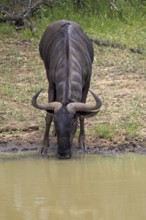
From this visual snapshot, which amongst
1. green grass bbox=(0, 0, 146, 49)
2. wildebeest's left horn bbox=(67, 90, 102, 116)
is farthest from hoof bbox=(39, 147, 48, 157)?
green grass bbox=(0, 0, 146, 49)

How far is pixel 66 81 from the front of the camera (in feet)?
29.0

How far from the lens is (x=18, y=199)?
23.1 feet

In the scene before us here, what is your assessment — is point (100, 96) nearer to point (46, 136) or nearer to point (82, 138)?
point (82, 138)

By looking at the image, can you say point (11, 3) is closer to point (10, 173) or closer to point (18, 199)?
point (10, 173)

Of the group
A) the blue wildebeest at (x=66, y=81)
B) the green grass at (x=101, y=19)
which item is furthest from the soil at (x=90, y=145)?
the green grass at (x=101, y=19)

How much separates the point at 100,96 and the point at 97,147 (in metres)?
2.25

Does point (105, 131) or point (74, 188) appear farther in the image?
point (105, 131)

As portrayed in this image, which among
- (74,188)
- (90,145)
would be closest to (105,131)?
(90,145)

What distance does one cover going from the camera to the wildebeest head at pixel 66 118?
8.49 m

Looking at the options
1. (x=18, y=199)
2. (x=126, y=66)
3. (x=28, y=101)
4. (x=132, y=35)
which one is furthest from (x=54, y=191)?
(x=132, y=35)

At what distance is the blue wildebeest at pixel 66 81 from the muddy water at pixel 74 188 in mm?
385

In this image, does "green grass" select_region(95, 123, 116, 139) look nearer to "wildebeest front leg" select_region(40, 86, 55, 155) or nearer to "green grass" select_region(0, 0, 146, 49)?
"wildebeest front leg" select_region(40, 86, 55, 155)

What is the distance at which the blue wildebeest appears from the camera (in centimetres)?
852

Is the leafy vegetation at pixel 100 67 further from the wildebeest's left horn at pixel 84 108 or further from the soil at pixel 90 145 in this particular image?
the wildebeest's left horn at pixel 84 108
